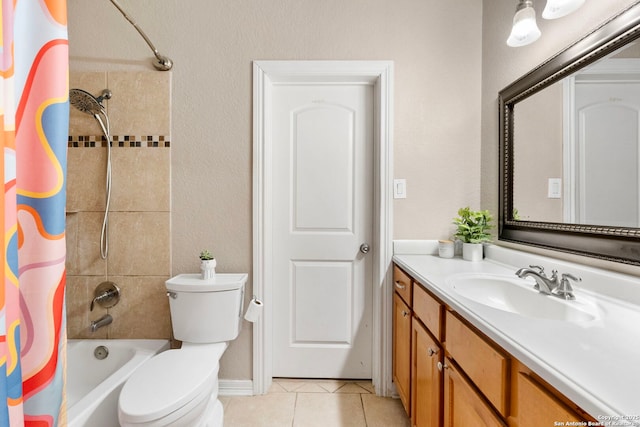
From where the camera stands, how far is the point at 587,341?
0.67 metres

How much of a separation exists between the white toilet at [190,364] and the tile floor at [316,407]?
19cm

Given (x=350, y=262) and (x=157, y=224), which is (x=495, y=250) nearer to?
(x=350, y=262)

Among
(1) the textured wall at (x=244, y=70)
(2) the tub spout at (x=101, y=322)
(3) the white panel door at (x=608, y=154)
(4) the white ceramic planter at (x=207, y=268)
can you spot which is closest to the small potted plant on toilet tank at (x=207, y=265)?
(4) the white ceramic planter at (x=207, y=268)

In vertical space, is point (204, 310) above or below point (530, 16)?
below

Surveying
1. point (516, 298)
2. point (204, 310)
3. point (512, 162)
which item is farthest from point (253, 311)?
point (512, 162)

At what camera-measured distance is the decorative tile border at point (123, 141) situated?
1782 mm

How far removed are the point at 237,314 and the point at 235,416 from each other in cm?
56

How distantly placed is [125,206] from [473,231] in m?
2.10

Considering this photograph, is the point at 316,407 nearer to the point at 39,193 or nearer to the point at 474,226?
the point at 474,226

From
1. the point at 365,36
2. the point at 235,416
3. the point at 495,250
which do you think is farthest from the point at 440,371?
the point at 365,36

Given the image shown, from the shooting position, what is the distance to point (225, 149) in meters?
1.82

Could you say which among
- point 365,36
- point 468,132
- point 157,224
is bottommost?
point 157,224

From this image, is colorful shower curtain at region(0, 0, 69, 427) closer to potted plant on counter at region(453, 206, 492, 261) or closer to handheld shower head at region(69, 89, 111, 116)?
handheld shower head at region(69, 89, 111, 116)

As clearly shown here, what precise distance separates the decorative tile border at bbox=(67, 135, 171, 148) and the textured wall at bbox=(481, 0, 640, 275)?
1960mm
